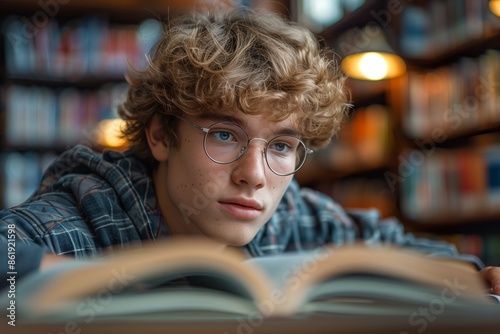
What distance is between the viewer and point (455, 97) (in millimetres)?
2721

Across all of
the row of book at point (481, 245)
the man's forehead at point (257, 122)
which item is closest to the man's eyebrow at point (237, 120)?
the man's forehead at point (257, 122)

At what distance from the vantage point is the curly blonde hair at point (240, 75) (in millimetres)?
1039

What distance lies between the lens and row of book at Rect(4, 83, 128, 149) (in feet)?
11.1

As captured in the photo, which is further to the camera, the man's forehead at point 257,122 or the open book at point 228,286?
the man's forehead at point 257,122

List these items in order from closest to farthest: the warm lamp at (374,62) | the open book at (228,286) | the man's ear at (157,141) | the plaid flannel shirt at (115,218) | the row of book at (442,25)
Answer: the open book at (228,286), the plaid flannel shirt at (115,218), the man's ear at (157,141), the warm lamp at (374,62), the row of book at (442,25)

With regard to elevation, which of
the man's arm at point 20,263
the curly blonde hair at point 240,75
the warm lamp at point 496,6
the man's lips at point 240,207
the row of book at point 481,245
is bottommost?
the row of book at point 481,245

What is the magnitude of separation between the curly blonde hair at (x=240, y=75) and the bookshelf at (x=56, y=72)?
81.4 inches

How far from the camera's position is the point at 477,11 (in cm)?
261

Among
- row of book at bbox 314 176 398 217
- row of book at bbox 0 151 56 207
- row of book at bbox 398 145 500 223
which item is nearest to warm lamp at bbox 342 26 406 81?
row of book at bbox 398 145 500 223

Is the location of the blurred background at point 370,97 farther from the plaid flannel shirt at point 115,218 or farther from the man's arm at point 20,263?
the man's arm at point 20,263

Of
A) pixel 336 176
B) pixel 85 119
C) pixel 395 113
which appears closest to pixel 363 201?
pixel 336 176

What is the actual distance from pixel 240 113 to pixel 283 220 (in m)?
0.47

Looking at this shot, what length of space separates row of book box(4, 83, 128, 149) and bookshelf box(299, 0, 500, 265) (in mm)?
1558

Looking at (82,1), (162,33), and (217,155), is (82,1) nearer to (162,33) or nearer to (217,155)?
(162,33)
